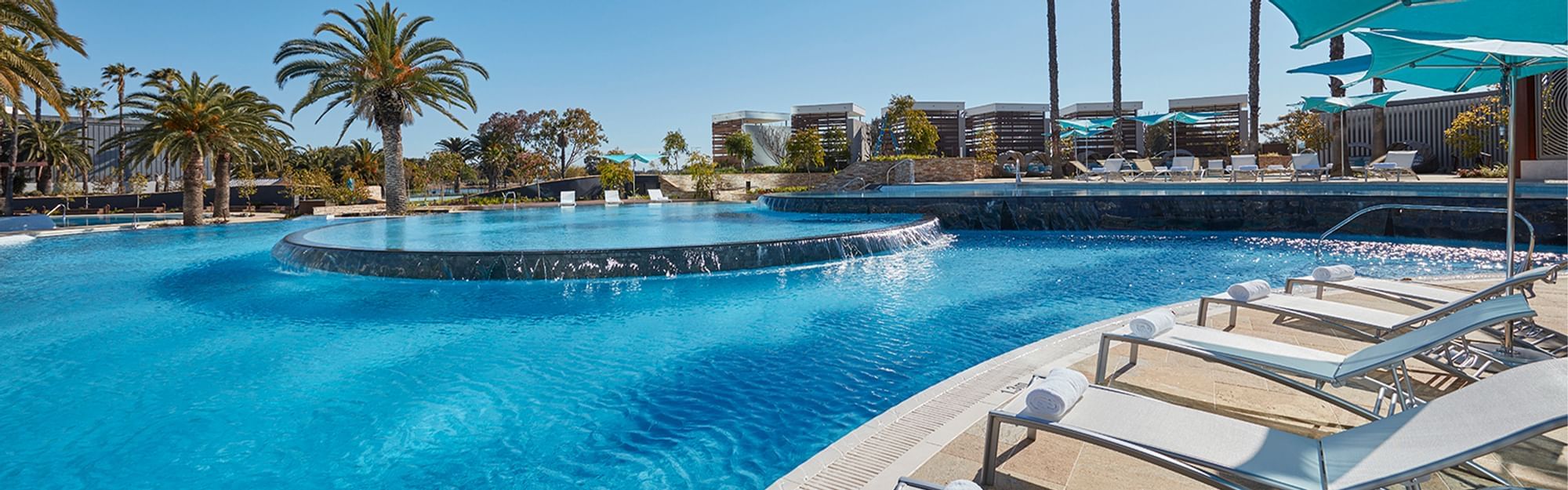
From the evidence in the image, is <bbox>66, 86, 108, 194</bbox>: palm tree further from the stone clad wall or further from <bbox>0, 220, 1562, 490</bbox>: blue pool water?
<bbox>0, 220, 1562, 490</bbox>: blue pool water

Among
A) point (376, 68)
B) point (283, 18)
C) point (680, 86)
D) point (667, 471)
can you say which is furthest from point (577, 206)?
point (667, 471)

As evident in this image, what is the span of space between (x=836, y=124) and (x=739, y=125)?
18.0 ft

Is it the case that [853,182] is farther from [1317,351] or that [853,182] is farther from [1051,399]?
[1051,399]

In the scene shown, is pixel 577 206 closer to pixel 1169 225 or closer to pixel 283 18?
pixel 283 18

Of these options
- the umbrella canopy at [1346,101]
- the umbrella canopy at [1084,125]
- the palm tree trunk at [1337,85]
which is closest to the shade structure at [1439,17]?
the umbrella canopy at [1346,101]

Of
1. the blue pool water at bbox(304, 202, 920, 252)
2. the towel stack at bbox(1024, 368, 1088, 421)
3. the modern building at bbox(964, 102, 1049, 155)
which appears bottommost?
the towel stack at bbox(1024, 368, 1088, 421)

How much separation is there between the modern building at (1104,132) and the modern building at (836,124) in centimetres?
940

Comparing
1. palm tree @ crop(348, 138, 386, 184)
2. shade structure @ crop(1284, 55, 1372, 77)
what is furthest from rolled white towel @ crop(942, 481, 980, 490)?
palm tree @ crop(348, 138, 386, 184)

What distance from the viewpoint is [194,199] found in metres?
20.3

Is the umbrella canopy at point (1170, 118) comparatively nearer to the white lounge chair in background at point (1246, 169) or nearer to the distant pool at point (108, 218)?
the white lounge chair in background at point (1246, 169)

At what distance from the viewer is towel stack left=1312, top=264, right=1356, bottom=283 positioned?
502 cm

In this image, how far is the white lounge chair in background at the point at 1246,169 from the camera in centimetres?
1944

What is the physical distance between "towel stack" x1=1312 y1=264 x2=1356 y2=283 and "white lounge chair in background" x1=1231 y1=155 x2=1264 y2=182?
628 inches

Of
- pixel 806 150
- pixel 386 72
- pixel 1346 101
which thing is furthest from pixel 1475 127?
pixel 386 72
